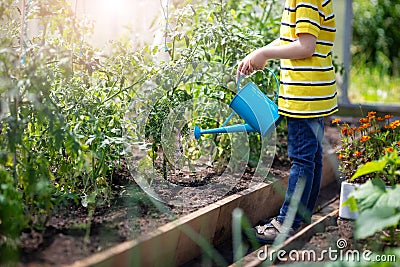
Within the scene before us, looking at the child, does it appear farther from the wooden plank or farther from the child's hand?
the wooden plank

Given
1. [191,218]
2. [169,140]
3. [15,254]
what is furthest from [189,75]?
[15,254]

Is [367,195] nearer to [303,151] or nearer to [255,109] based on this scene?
[303,151]

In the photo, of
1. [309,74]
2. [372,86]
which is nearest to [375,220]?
[309,74]

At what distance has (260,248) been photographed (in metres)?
3.11

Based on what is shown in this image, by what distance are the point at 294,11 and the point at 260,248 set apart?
1092 mm

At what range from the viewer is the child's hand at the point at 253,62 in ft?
10.0

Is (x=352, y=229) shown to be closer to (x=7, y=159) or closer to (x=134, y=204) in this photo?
(x=134, y=204)

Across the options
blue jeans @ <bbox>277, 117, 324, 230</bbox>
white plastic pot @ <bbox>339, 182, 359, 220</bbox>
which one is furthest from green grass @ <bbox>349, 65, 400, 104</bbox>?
blue jeans @ <bbox>277, 117, 324, 230</bbox>

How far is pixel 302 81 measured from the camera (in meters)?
3.05

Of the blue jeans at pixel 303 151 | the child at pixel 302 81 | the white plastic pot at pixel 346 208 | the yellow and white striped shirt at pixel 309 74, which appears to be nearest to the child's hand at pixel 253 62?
the child at pixel 302 81

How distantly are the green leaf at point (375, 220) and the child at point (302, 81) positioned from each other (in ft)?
2.45

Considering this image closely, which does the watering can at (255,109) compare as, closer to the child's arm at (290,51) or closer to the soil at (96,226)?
the child's arm at (290,51)

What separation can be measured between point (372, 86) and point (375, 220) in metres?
5.19

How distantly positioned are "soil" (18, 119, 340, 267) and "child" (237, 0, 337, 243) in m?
0.44
